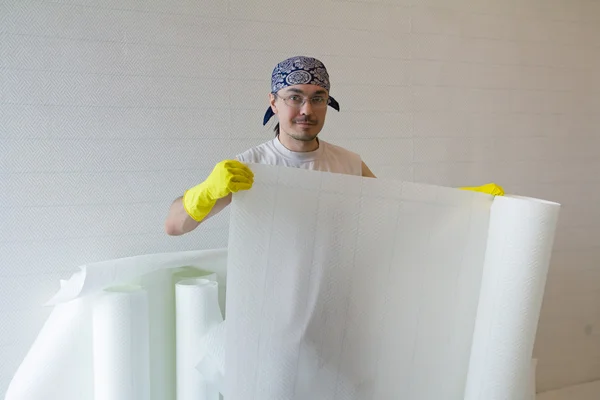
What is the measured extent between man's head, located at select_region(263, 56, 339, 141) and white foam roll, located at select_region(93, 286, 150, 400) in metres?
0.73

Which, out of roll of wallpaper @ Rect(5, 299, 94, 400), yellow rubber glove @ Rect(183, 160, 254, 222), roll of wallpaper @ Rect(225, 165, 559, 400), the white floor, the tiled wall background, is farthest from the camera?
the white floor

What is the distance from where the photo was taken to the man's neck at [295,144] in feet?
6.21

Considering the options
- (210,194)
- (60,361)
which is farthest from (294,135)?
(60,361)

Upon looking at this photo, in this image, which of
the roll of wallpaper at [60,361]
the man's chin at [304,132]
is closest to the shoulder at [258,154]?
the man's chin at [304,132]

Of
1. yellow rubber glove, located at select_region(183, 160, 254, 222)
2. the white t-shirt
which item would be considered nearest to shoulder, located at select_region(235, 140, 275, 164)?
the white t-shirt

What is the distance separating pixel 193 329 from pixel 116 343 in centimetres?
25

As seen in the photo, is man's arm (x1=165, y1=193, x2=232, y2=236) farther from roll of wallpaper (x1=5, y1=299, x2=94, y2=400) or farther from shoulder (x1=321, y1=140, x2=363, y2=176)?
roll of wallpaper (x1=5, y1=299, x2=94, y2=400)

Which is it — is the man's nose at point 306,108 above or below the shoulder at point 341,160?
above

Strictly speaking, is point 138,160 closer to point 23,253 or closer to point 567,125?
point 23,253

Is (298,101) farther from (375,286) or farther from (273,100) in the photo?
(375,286)

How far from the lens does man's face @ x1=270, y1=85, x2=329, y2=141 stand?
6.05ft

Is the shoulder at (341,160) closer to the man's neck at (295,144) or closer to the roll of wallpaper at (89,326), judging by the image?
the man's neck at (295,144)

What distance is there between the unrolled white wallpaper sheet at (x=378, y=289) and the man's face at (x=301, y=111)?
24cm

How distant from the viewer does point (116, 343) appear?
2.01 m
